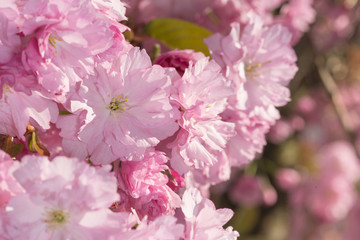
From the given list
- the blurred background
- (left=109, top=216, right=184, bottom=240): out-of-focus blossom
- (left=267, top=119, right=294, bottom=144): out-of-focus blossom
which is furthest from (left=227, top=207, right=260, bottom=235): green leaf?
(left=109, top=216, right=184, bottom=240): out-of-focus blossom

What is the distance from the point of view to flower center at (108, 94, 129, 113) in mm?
618

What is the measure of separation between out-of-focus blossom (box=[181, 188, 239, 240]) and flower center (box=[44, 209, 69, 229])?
15 cm

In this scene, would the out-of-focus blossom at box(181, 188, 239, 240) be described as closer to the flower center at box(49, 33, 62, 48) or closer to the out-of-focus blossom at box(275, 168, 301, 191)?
the flower center at box(49, 33, 62, 48)

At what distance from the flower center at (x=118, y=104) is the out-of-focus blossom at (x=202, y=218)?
0.39ft

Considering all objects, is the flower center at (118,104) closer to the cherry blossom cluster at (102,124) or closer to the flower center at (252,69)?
the cherry blossom cluster at (102,124)

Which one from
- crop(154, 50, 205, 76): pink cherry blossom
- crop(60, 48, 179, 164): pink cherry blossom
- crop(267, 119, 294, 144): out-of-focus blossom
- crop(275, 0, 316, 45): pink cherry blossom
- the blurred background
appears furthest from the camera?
crop(267, 119, 294, 144): out-of-focus blossom

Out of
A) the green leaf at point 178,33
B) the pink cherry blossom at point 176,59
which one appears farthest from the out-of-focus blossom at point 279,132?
the pink cherry blossom at point 176,59

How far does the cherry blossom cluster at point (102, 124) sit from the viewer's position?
508mm

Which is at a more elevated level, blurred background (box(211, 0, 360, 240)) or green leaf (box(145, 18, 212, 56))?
green leaf (box(145, 18, 212, 56))

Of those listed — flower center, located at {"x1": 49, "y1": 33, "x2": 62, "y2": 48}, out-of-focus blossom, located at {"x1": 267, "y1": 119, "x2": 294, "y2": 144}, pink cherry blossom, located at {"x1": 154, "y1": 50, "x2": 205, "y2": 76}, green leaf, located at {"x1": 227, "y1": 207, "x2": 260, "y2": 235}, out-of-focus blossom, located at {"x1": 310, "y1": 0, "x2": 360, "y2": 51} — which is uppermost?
flower center, located at {"x1": 49, "y1": 33, "x2": 62, "y2": 48}

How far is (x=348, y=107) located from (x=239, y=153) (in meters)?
2.18

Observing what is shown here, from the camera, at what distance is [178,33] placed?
2.84 ft

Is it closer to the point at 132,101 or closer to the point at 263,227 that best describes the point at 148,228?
the point at 132,101

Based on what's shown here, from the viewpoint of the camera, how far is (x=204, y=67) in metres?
0.65
